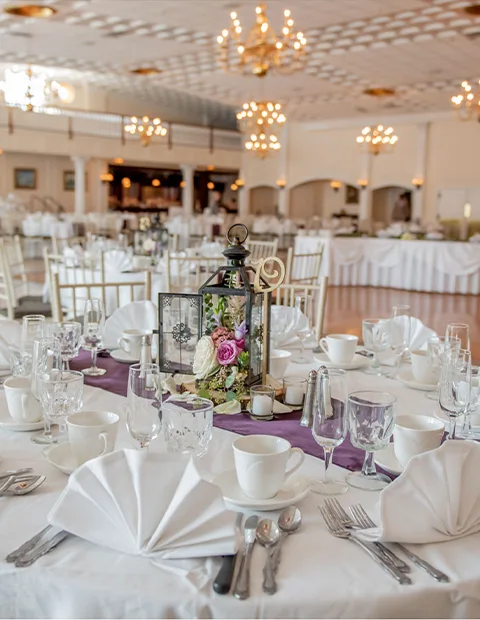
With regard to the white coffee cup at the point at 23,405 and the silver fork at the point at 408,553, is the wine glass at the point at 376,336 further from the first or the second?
the white coffee cup at the point at 23,405

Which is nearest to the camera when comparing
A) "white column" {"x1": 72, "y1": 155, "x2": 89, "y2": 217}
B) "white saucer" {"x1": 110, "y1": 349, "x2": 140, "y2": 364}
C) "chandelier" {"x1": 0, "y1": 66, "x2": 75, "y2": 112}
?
"white saucer" {"x1": 110, "y1": 349, "x2": 140, "y2": 364}

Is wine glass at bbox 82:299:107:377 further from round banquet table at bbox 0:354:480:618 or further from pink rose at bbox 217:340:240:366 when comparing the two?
round banquet table at bbox 0:354:480:618

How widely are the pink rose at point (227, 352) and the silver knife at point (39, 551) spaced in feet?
→ 2.56

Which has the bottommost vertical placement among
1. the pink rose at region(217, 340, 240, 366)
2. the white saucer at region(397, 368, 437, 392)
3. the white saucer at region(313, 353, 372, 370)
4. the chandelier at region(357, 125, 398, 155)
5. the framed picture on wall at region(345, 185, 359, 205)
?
the white saucer at region(397, 368, 437, 392)

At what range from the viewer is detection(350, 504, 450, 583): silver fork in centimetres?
111

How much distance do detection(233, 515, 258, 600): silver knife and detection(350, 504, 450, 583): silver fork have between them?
0.21 meters

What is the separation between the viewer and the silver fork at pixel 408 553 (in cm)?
111

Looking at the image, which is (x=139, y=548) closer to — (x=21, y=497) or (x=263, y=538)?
(x=263, y=538)

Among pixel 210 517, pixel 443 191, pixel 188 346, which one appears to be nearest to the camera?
pixel 210 517

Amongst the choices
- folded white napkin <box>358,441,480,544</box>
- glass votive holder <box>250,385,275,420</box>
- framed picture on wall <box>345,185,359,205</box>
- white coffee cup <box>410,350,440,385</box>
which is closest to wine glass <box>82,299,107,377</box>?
glass votive holder <box>250,385,275,420</box>

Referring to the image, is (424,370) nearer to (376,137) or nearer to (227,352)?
(227,352)

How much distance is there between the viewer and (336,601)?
1052mm

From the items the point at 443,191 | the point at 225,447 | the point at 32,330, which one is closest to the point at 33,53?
the point at 443,191

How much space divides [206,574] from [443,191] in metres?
17.2
